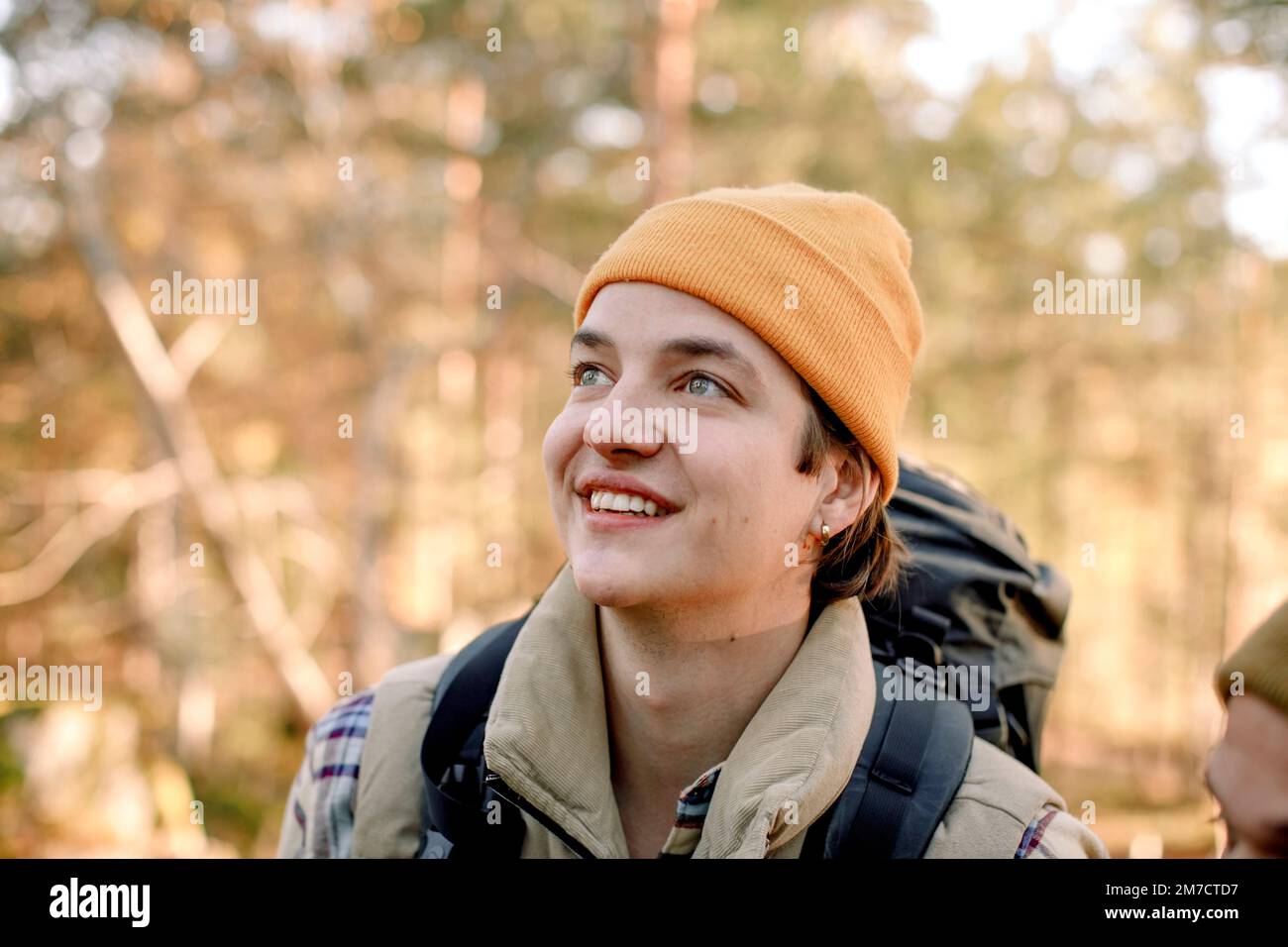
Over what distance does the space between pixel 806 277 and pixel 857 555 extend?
71 cm

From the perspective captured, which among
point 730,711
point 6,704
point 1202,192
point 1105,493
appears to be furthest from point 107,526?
A: point 1105,493

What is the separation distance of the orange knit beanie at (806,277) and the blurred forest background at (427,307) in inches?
266

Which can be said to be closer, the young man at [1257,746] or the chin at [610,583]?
the young man at [1257,746]

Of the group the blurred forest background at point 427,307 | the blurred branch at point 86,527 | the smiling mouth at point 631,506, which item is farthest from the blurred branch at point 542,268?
the smiling mouth at point 631,506

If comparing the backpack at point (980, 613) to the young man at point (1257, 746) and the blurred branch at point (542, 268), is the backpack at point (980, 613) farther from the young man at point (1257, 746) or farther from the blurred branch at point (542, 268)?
the blurred branch at point (542, 268)

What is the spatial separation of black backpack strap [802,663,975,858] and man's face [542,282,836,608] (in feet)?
1.44

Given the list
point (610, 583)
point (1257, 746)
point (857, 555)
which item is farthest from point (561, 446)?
point (1257, 746)

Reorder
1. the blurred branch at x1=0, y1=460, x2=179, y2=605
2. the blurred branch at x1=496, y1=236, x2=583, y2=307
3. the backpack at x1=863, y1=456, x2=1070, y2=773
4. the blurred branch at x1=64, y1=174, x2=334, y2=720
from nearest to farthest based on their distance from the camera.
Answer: the backpack at x1=863, y1=456, x2=1070, y2=773 < the blurred branch at x1=496, y1=236, x2=583, y2=307 < the blurred branch at x1=64, y1=174, x2=334, y2=720 < the blurred branch at x1=0, y1=460, x2=179, y2=605

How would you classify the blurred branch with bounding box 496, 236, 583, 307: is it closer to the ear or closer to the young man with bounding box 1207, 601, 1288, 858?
the ear

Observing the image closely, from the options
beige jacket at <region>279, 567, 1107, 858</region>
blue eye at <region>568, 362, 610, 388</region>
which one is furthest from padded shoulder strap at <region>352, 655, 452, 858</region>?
blue eye at <region>568, 362, 610, 388</region>

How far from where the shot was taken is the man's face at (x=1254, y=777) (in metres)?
1.27

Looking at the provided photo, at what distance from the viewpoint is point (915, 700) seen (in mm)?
2176

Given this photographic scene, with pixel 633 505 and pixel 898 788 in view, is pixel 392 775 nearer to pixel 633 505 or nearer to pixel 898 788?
pixel 633 505

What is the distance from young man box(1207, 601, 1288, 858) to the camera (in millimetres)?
1258
